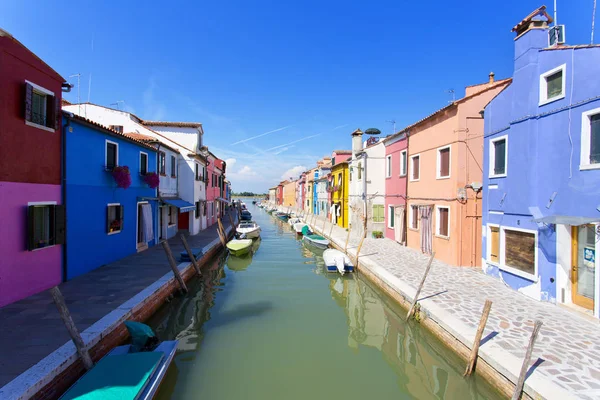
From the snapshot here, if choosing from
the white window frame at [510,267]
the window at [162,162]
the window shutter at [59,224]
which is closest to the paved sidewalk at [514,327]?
the white window frame at [510,267]

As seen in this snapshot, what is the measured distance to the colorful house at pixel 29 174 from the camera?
7789mm

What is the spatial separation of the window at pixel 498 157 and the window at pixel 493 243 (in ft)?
6.56

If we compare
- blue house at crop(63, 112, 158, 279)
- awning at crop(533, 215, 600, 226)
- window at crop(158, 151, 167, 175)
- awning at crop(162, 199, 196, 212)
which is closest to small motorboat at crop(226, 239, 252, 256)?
awning at crop(162, 199, 196, 212)

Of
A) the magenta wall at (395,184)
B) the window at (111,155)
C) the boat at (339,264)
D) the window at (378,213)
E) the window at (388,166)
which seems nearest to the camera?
the window at (111,155)

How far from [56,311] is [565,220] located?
12.8 meters

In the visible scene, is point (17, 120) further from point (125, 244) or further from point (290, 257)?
point (290, 257)

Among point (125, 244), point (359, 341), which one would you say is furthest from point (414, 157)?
point (125, 244)

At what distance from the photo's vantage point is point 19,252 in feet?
27.0

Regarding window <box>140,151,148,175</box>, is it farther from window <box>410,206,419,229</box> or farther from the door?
the door

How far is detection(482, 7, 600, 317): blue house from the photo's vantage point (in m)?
7.82

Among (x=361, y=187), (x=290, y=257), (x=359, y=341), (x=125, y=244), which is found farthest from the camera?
(x=361, y=187)

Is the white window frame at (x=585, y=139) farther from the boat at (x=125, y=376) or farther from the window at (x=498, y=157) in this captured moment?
the boat at (x=125, y=376)

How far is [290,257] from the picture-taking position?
2059 centimetres

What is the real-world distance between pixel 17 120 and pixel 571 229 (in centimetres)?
1488
